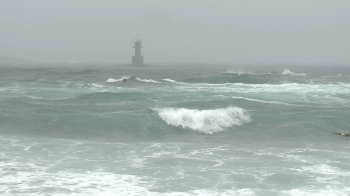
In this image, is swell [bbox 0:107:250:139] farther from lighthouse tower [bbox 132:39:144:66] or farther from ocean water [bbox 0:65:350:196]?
lighthouse tower [bbox 132:39:144:66]

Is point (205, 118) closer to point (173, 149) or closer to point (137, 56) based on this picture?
point (173, 149)

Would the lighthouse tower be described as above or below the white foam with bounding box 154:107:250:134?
above

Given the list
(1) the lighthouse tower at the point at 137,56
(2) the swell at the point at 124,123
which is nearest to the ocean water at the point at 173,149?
(2) the swell at the point at 124,123

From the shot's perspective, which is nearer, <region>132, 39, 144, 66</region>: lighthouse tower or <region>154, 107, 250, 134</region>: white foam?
<region>154, 107, 250, 134</region>: white foam

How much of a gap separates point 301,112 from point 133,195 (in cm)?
1639

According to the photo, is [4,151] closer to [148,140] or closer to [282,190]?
[148,140]

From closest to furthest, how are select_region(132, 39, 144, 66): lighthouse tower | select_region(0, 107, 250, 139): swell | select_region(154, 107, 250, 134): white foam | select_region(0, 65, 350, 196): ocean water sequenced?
select_region(0, 65, 350, 196): ocean water → select_region(0, 107, 250, 139): swell → select_region(154, 107, 250, 134): white foam → select_region(132, 39, 144, 66): lighthouse tower

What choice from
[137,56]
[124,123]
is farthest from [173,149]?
[137,56]

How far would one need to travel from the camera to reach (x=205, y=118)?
22.0m

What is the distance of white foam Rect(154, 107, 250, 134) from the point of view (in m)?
21.1

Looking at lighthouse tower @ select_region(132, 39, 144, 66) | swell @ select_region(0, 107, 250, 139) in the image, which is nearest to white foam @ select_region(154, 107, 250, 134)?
swell @ select_region(0, 107, 250, 139)

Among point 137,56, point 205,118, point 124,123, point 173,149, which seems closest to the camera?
point 173,149

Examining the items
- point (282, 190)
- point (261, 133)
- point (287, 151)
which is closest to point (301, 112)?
point (261, 133)

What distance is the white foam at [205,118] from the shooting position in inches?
830
